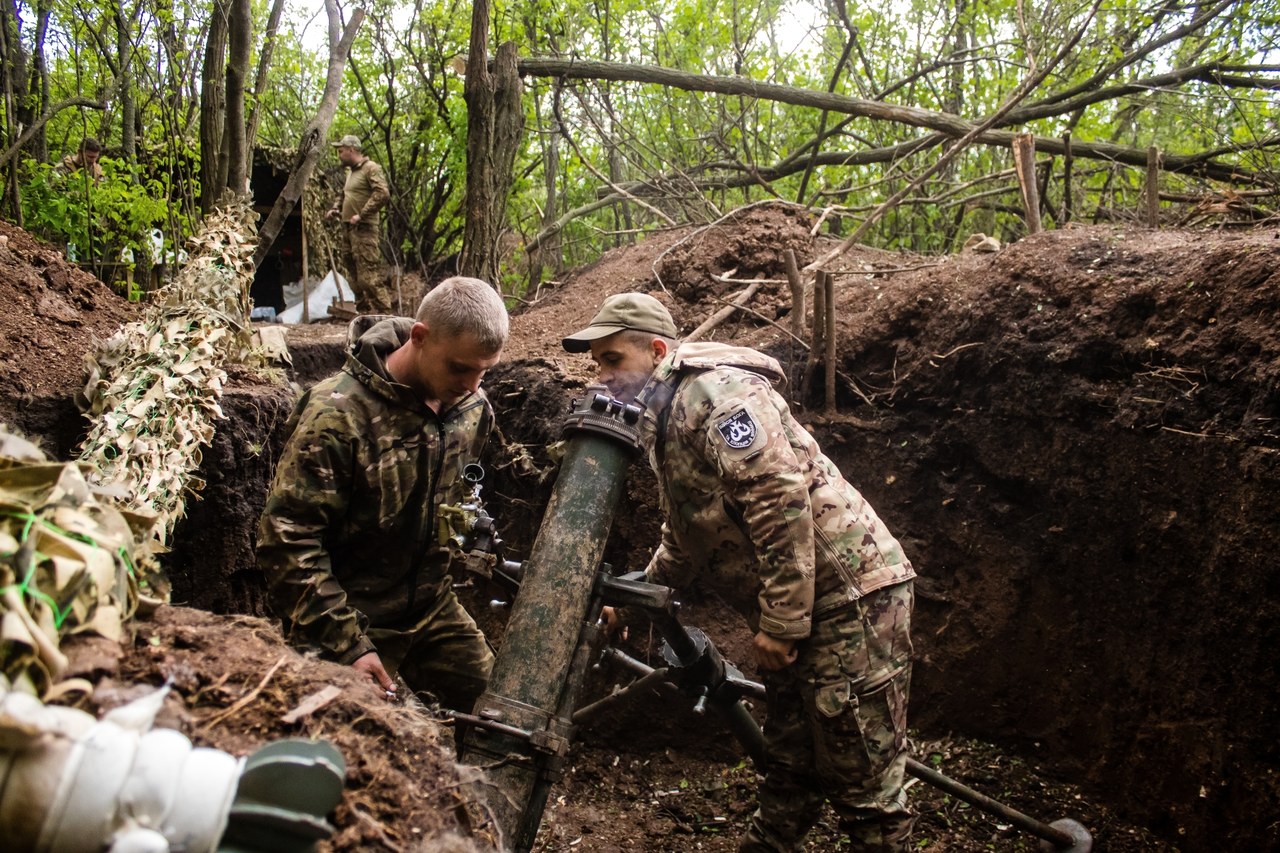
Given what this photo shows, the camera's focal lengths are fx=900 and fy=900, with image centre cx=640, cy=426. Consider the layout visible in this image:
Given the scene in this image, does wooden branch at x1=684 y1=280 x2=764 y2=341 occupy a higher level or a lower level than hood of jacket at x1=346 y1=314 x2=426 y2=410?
higher

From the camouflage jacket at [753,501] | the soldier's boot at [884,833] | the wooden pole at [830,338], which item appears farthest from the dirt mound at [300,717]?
the wooden pole at [830,338]

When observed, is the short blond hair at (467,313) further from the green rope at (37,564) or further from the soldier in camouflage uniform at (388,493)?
the green rope at (37,564)

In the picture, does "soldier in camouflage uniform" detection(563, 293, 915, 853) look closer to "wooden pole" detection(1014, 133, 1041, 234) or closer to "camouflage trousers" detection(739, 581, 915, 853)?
"camouflage trousers" detection(739, 581, 915, 853)

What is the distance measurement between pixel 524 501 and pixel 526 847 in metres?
2.59

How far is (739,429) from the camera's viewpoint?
2756 millimetres

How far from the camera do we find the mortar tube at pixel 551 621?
2.37 meters

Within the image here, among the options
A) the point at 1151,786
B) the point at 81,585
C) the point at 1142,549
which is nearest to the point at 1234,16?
the point at 1142,549

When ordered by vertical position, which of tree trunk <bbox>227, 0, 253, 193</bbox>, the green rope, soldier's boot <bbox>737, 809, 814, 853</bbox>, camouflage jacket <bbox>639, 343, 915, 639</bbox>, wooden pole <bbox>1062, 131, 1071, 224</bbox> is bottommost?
soldier's boot <bbox>737, 809, 814, 853</bbox>

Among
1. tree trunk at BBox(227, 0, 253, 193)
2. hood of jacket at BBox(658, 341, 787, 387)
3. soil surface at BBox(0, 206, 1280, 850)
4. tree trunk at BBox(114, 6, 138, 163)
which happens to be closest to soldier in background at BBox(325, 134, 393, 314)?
tree trunk at BBox(114, 6, 138, 163)

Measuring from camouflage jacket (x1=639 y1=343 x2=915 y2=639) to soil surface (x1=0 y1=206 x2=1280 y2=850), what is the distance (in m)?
1.40

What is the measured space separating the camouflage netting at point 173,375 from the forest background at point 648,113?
34.3 inches

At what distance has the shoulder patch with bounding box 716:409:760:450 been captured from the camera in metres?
A: 2.74

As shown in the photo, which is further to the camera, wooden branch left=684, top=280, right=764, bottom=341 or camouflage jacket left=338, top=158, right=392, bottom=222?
camouflage jacket left=338, top=158, right=392, bottom=222

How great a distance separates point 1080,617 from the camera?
4000 mm
